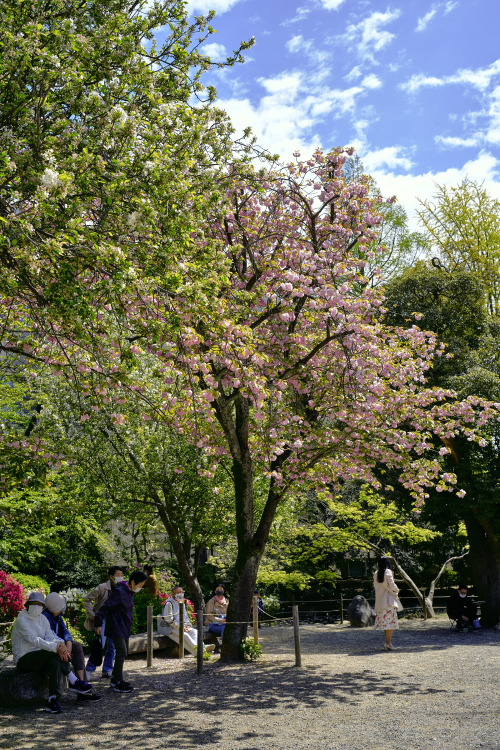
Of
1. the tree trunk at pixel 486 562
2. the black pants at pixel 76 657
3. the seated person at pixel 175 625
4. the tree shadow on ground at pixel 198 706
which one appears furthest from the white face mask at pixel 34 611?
the tree trunk at pixel 486 562

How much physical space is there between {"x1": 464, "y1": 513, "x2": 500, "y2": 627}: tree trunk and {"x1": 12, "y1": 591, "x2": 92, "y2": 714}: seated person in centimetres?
1176

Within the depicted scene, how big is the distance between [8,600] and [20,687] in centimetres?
711

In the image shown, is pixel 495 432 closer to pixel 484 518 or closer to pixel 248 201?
pixel 484 518

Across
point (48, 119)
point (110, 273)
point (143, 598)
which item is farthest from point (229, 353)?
point (143, 598)

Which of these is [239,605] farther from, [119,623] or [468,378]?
[468,378]

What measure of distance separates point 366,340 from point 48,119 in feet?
20.4

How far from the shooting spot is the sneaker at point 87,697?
788cm

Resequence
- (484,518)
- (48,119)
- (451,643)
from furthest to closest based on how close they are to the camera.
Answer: (484,518)
(451,643)
(48,119)

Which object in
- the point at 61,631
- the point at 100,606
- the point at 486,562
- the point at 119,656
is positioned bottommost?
the point at 119,656

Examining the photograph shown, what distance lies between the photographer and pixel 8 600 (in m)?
13.9

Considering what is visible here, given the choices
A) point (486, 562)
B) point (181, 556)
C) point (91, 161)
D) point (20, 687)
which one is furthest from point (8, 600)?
point (486, 562)

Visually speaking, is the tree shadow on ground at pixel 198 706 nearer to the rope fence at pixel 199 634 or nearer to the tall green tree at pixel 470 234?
the rope fence at pixel 199 634

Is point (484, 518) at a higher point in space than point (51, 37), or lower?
lower

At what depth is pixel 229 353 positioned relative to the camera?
8.19 m
